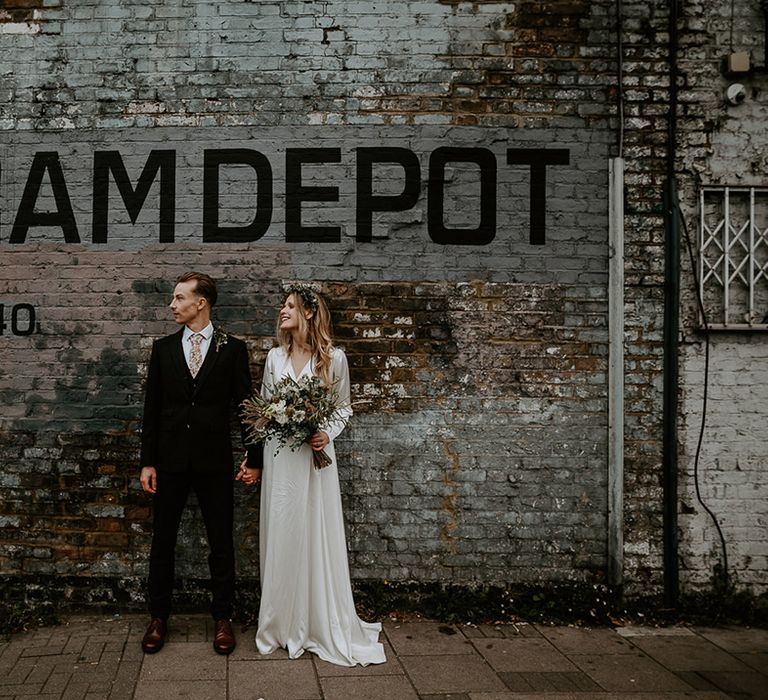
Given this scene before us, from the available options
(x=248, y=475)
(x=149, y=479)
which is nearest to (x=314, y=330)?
(x=248, y=475)

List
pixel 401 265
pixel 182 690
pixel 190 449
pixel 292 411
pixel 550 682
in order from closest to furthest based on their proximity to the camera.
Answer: pixel 182 690, pixel 550 682, pixel 292 411, pixel 190 449, pixel 401 265

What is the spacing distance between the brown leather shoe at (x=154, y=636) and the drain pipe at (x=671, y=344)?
134 inches

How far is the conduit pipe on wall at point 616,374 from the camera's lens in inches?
185

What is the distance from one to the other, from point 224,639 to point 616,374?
123 inches

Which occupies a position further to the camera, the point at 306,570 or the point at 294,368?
the point at 294,368

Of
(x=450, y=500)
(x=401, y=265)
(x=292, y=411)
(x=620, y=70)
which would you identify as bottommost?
(x=450, y=500)

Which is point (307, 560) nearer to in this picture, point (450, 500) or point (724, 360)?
point (450, 500)

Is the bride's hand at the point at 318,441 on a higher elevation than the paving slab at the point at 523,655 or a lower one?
higher

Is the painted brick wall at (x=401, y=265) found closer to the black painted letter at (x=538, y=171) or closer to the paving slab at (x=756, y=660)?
the black painted letter at (x=538, y=171)

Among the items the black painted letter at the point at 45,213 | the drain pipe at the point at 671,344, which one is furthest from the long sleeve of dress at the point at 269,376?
the drain pipe at the point at 671,344

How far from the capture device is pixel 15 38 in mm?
4863

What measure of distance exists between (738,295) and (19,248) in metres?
5.22

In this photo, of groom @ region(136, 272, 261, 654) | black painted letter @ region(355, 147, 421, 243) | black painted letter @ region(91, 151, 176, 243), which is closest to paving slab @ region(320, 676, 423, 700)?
groom @ region(136, 272, 261, 654)

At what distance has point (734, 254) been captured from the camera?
4809 mm
